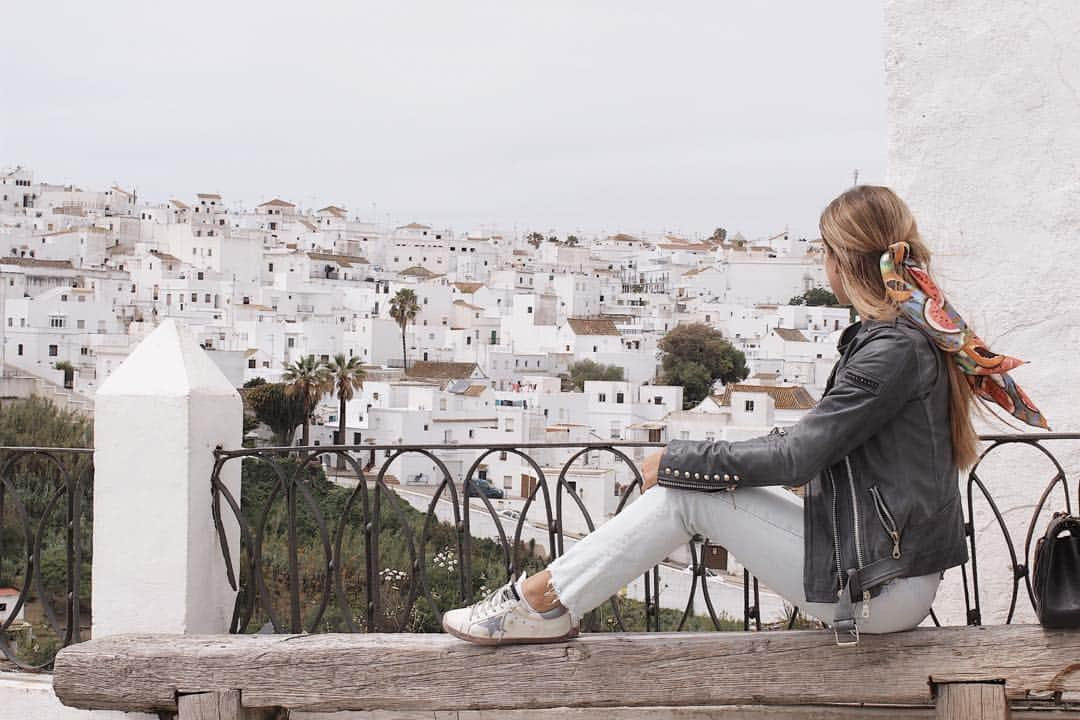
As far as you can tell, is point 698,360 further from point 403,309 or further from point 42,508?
point 42,508

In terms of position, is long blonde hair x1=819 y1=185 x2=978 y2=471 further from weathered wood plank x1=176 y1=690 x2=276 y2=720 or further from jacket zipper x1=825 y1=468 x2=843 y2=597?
weathered wood plank x1=176 y1=690 x2=276 y2=720

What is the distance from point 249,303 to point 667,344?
2446 centimetres

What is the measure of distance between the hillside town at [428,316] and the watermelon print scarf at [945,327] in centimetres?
2165

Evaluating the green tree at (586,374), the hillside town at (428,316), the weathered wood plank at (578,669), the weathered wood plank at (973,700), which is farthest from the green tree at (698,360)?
the weathered wood plank at (973,700)

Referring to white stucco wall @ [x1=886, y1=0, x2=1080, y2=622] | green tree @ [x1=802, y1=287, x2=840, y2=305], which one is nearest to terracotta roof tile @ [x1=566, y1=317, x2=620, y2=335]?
green tree @ [x1=802, y1=287, x2=840, y2=305]

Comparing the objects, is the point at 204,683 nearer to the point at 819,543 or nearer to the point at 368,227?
the point at 819,543

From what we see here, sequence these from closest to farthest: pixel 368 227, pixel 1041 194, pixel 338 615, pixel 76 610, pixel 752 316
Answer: pixel 76 610
pixel 1041 194
pixel 338 615
pixel 752 316
pixel 368 227

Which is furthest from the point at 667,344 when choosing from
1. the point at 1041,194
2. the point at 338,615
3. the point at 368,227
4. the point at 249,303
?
the point at 1041,194

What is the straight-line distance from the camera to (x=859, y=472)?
253 cm

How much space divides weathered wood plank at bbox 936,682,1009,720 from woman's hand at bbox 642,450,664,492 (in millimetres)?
811

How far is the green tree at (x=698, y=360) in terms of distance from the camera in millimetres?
59394

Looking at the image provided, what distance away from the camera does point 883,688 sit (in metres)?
2.65

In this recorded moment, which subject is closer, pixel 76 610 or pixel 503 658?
pixel 503 658

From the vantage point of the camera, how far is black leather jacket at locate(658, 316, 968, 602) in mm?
2441
